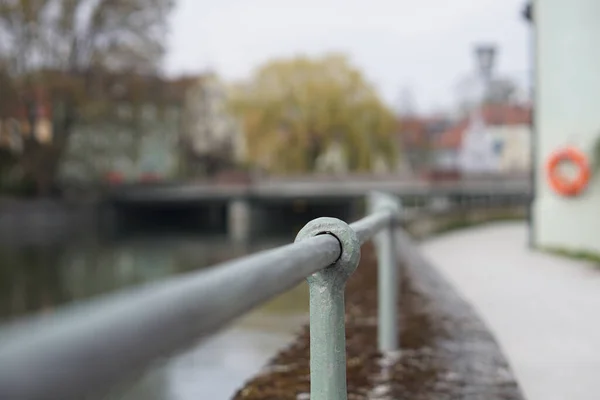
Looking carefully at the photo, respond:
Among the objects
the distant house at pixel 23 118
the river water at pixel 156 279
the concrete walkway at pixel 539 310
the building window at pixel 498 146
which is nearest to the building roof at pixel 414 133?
the building window at pixel 498 146

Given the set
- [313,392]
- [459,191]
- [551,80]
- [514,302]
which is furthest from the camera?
[459,191]

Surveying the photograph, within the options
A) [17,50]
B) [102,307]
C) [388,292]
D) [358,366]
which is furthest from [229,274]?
[17,50]

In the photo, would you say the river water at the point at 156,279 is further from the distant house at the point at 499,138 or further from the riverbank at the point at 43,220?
the distant house at the point at 499,138

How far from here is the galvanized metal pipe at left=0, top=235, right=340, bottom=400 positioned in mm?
678

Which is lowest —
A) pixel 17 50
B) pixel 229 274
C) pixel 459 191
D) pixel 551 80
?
pixel 459 191

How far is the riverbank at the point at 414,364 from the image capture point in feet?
11.5

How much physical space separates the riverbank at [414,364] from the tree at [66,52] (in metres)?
34.7

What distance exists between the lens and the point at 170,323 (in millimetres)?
953

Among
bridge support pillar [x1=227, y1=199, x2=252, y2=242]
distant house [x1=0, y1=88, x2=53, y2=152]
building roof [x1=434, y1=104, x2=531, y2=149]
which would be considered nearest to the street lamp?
bridge support pillar [x1=227, y1=199, x2=252, y2=242]

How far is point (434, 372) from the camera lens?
12.9ft

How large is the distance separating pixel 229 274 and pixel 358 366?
9.03 feet

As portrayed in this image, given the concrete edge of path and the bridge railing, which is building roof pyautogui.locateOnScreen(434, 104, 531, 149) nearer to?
the concrete edge of path

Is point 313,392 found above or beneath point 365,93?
beneath

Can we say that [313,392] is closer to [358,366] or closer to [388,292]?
[358,366]
